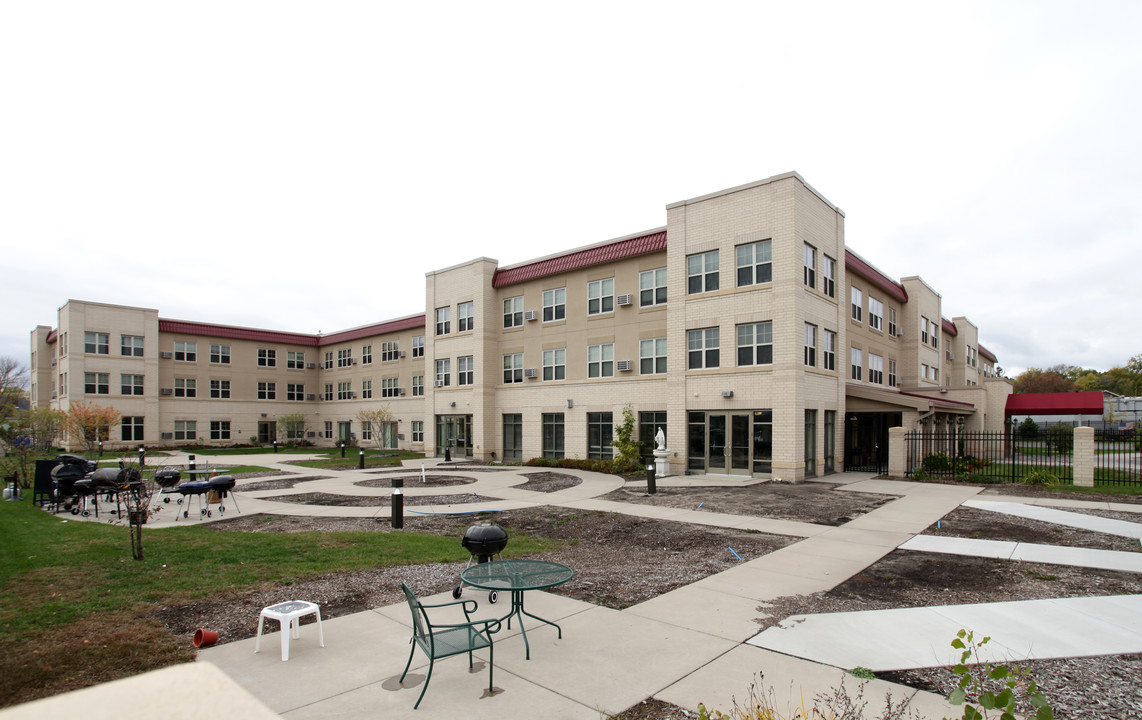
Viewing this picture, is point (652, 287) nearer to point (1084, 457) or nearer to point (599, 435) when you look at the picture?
point (599, 435)

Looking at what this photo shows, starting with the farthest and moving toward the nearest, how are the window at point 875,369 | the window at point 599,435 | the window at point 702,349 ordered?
the window at point 875,369, the window at point 599,435, the window at point 702,349

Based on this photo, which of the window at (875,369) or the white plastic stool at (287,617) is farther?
the window at (875,369)

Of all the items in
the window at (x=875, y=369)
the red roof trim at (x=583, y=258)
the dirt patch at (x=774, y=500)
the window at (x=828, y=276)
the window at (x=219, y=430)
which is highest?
the red roof trim at (x=583, y=258)

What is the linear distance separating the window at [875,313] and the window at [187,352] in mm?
50211

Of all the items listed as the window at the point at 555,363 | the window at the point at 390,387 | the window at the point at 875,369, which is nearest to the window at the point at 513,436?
the window at the point at 555,363

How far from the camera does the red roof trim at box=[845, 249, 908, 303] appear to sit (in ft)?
93.1

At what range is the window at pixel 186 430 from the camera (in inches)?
1933

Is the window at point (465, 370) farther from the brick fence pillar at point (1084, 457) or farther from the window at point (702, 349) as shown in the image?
the brick fence pillar at point (1084, 457)

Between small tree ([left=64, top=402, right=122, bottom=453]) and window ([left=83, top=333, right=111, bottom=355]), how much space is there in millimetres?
4765

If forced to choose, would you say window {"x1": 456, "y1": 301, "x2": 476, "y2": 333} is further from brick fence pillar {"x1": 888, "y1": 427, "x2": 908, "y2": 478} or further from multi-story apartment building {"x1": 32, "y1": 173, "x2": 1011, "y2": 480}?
brick fence pillar {"x1": 888, "y1": 427, "x2": 908, "y2": 478}

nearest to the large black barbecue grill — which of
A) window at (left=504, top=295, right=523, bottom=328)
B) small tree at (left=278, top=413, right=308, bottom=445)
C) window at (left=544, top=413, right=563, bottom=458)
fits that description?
window at (left=544, top=413, right=563, bottom=458)

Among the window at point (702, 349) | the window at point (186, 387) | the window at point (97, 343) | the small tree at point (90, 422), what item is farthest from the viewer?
the window at point (186, 387)

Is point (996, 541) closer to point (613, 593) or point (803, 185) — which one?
point (613, 593)

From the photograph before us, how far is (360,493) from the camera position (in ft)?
64.7
